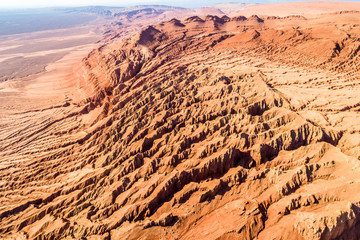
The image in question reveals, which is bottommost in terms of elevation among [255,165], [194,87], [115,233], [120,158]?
[115,233]

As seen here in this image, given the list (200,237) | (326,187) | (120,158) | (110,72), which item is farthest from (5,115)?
(326,187)

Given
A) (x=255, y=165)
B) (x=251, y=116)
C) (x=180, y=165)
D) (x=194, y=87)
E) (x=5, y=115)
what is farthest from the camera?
(x=5, y=115)

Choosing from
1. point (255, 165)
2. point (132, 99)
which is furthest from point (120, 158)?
point (255, 165)

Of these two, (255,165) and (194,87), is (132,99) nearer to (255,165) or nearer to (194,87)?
(194,87)

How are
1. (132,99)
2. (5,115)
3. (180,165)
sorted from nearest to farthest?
(180,165) → (132,99) → (5,115)

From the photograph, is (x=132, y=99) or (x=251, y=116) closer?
(x=251, y=116)

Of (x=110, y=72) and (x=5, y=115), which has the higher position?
(x=110, y=72)
